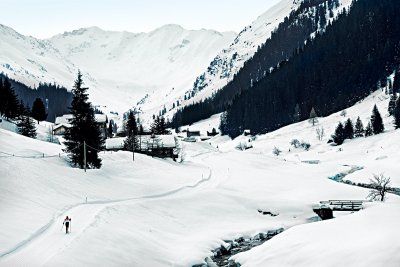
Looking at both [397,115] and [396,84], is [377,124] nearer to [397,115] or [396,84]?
[397,115]

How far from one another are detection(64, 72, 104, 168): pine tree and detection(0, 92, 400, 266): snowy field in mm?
2970

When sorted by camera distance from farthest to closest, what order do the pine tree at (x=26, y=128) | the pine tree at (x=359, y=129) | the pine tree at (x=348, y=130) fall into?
the pine tree at (x=359, y=129), the pine tree at (x=348, y=130), the pine tree at (x=26, y=128)

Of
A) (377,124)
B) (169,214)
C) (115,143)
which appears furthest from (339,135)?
(169,214)

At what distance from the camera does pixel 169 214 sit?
181 ft

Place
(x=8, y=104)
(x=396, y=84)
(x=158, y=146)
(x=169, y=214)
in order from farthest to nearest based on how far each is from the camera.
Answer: (x=396, y=84), (x=158, y=146), (x=8, y=104), (x=169, y=214)

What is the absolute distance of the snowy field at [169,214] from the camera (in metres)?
31.7

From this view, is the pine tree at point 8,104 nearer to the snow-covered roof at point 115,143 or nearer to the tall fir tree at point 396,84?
the snow-covered roof at point 115,143

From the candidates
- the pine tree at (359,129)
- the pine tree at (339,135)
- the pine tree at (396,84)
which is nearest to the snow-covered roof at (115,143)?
the pine tree at (339,135)

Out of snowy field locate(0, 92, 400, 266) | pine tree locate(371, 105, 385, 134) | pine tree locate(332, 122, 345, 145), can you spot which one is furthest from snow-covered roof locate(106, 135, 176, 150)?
pine tree locate(371, 105, 385, 134)

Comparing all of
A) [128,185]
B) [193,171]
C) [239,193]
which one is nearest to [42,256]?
[128,185]

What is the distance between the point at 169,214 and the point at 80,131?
23.9 meters

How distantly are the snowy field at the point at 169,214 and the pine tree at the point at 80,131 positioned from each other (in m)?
2.97

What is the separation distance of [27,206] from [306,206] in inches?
1525

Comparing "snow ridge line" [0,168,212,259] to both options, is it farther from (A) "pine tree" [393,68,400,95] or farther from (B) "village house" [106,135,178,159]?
(A) "pine tree" [393,68,400,95]
